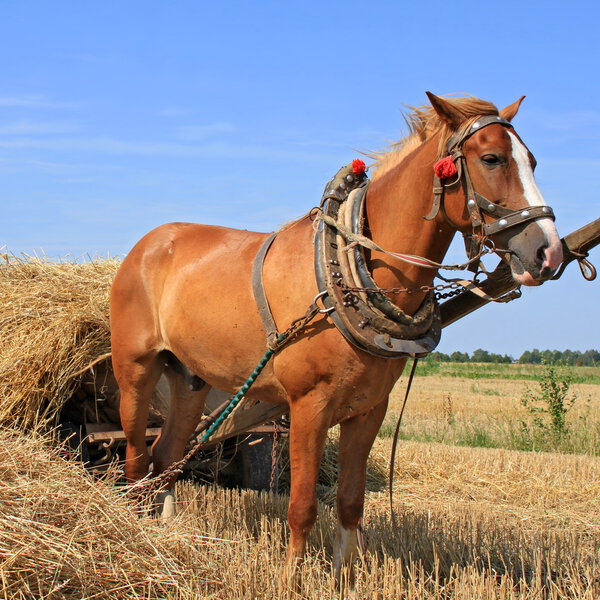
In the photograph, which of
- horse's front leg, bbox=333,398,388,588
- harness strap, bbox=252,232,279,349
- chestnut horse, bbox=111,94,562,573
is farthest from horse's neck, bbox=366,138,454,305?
horse's front leg, bbox=333,398,388,588

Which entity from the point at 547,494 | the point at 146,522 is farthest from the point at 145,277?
the point at 547,494

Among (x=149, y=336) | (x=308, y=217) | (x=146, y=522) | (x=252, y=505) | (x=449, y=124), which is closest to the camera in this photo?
(x=449, y=124)

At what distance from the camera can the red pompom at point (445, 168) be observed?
10.8 ft

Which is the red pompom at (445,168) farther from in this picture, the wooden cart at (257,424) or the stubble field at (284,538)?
the stubble field at (284,538)

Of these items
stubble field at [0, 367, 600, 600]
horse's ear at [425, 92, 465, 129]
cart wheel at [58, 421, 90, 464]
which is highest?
horse's ear at [425, 92, 465, 129]

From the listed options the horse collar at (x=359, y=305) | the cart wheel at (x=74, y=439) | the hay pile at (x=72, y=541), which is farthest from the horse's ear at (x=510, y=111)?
the cart wheel at (x=74, y=439)

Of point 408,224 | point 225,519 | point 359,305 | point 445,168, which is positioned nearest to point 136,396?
point 225,519

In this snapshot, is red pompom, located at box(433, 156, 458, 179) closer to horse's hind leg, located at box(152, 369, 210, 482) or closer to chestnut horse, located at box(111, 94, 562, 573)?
chestnut horse, located at box(111, 94, 562, 573)

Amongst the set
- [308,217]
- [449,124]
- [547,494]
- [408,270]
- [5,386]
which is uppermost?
[449,124]

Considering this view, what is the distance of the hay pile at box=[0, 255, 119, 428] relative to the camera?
514 centimetres

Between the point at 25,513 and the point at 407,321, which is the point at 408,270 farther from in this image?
the point at 25,513

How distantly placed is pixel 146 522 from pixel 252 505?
6.85 ft

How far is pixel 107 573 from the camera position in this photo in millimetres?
3227

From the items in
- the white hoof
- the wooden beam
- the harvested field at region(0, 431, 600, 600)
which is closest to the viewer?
the harvested field at region(0, 431, 600, 600)
